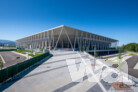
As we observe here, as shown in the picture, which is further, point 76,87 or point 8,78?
point 8,78

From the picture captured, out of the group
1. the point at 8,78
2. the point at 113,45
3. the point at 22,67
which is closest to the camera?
the point at 8,78

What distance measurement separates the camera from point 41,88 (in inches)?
233

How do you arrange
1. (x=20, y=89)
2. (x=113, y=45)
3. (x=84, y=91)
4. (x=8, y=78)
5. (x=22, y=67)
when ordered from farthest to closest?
(x=113, y=45)
(x=22, y=67)
(x=8, y=78)
(x=20, y=89)
(x=84, y=91)

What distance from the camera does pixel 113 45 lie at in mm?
Answer: 73812

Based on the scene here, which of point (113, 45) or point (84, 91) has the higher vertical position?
point (113, 45)

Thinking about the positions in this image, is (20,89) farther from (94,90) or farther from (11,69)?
(94,90)

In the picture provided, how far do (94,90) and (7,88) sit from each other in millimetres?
6954

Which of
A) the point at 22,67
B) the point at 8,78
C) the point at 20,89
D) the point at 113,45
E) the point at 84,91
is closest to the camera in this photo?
the point at 84,91

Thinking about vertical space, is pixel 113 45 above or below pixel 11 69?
above

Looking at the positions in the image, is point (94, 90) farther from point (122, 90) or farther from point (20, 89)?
point (20, 89)

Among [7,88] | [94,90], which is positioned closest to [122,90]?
[94,90]

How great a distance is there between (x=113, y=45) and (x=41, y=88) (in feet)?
271

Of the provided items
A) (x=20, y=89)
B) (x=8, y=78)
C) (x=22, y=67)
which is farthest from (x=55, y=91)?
(x=22, y=67)

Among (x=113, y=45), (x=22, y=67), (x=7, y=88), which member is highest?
(x=113, y=45)
